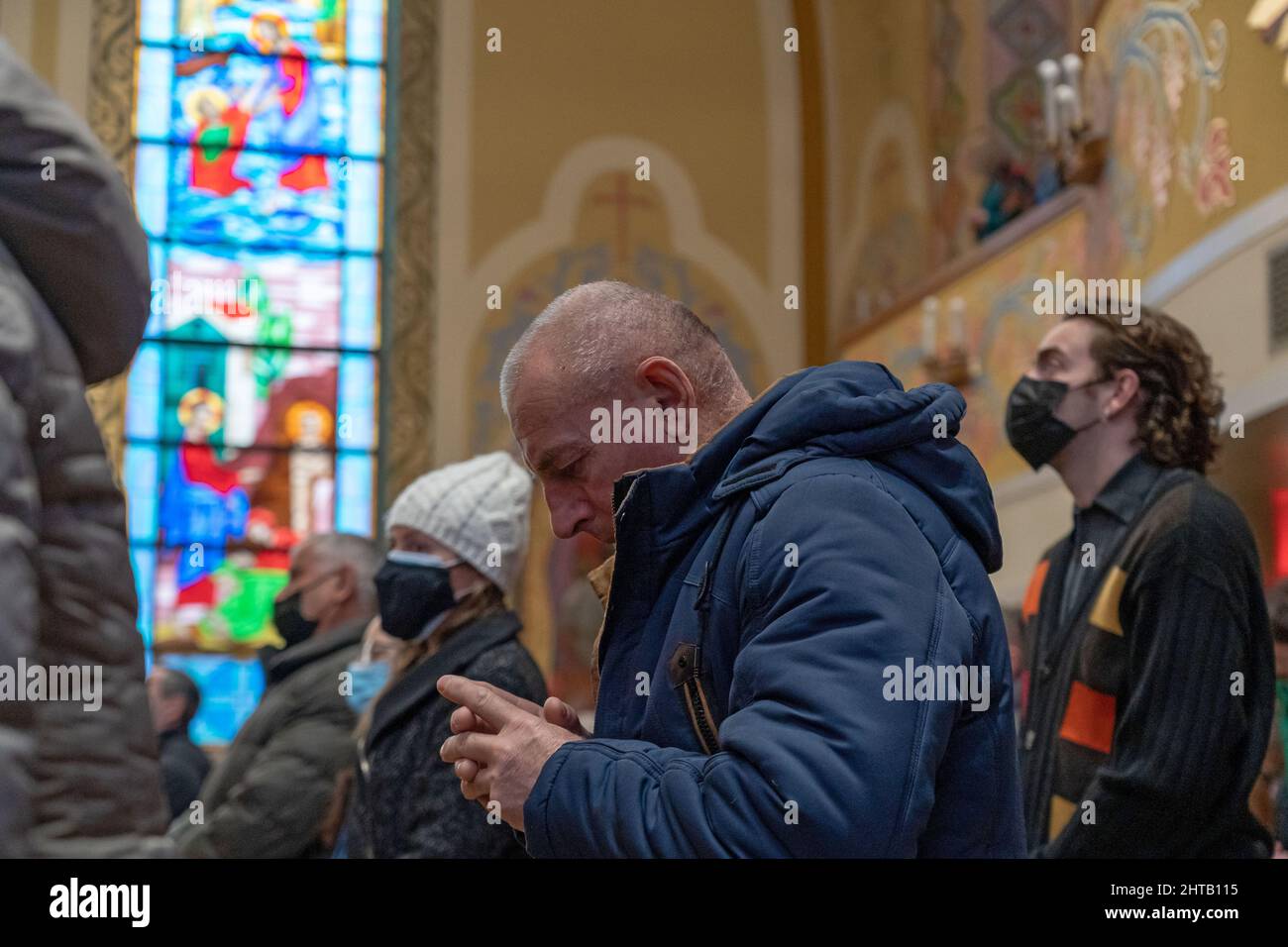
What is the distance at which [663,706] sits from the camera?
1648 millimetres

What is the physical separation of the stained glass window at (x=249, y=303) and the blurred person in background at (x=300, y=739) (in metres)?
5.43

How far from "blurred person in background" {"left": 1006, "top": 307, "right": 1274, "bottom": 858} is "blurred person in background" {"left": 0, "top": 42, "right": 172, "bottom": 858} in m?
1.88

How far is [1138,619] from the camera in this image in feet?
10.4

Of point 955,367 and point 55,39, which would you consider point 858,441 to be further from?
point 55,39

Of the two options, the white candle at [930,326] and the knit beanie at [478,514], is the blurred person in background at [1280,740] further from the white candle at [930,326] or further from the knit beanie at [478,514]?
the white candle at [930,326]

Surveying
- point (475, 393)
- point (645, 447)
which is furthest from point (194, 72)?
point (645, 447)

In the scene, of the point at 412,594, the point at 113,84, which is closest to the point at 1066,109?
the point at 412,594

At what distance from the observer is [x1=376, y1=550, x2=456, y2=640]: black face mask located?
10.8 feet

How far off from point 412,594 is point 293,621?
1269 millimetres

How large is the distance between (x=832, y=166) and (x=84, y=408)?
9555 mm

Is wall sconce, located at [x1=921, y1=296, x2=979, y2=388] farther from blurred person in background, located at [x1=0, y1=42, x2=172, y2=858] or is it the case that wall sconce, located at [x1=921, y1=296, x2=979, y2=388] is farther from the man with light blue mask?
blurred person in background, located at [x1=0, y1=42, x2=172, y2=858]

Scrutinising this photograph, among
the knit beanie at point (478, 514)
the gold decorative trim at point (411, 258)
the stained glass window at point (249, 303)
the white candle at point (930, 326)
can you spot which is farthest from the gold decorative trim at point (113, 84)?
the knit beanie at point (478, 514)

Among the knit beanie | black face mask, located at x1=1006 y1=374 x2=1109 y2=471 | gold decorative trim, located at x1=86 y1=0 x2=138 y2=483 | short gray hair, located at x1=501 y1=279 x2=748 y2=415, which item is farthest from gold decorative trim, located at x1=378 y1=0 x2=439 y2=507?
short gray hair, located at x1=501 y1=279 x2=748 y2=415
